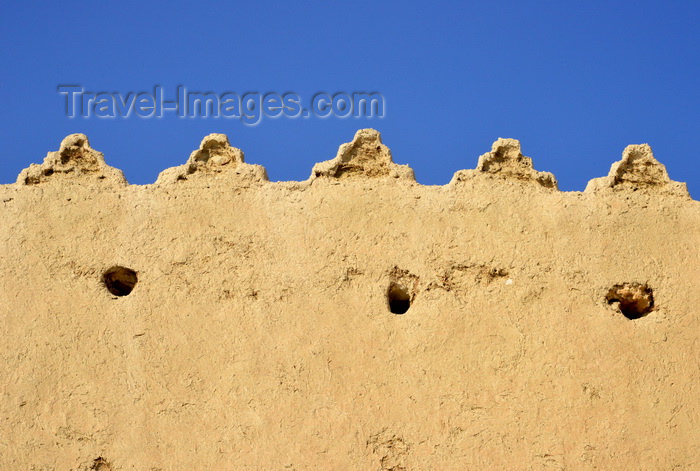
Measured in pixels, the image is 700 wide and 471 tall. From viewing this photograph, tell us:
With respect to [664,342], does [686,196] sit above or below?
above

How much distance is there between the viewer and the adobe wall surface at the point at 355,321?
607 cm

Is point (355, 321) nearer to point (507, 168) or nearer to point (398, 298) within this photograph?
point (398, 298)

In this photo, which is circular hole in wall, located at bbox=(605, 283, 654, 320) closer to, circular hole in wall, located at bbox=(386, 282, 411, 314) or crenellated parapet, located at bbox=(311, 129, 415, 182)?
circular hole in wall, located at bbox=(386, 282, 411, 314)

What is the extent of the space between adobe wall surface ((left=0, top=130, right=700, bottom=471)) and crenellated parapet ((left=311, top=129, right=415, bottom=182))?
0.05ft

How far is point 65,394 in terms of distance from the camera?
20.8 ft

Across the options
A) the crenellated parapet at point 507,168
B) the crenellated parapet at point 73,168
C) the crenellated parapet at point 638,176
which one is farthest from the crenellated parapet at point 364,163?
the crenellated parapet at point 73,168

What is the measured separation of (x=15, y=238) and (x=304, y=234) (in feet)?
6.44

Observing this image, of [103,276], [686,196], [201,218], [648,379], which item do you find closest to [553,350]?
[648,379]

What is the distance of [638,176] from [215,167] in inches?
113

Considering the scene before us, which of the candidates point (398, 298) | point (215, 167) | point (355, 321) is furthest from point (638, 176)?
point (215, 167)

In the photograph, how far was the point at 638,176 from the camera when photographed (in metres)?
6.87

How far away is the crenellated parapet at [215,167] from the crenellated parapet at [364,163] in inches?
17.5

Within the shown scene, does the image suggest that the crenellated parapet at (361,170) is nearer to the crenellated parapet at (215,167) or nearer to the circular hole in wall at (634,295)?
the crenellated parapet at (215,167)

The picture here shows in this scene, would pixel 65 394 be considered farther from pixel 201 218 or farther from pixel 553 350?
pixel 553 350
